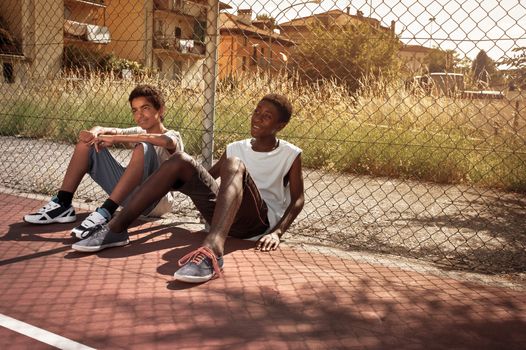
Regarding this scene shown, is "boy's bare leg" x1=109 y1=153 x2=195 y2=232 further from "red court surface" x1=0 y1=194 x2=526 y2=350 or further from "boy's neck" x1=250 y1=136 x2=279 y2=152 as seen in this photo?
"boy's neck" x1=250 y1=136 x2=279 y2=152

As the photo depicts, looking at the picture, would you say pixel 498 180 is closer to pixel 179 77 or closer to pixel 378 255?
pixel 378 255

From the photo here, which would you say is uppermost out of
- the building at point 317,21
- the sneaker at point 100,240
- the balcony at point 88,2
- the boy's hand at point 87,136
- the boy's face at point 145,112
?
the balcony at point 88,2

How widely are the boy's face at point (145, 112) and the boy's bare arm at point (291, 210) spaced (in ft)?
3.52

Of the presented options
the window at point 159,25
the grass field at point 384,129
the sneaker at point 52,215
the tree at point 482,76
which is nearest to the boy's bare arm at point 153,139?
the sneaker at point 52,215

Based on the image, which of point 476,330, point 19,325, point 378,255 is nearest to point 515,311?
point 476,330

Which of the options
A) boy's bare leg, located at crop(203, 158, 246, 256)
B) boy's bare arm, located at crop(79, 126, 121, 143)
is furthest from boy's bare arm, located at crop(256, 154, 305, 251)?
boy's bare arm, located at crop(79, 126, 121, 143)

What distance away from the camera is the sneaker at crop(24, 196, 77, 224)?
4309 mm

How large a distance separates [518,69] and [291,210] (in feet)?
9.48

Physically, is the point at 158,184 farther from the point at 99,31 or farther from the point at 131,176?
the point at 99,31

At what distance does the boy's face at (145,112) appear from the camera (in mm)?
4238

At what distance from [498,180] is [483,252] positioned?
11.1 ft

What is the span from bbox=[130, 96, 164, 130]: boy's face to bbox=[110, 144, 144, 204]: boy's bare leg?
0.82 feet

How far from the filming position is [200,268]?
10.5ft

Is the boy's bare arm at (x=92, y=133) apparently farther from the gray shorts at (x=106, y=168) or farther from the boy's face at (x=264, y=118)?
A: the boy's face at (x=264, y=118)
